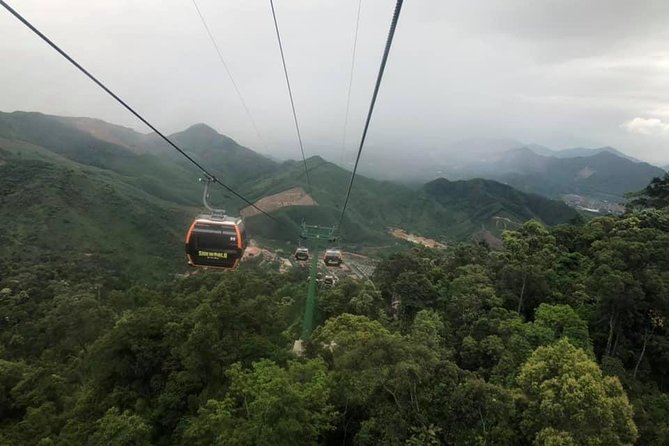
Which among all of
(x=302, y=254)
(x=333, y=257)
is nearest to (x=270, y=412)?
(x=333, y=257)

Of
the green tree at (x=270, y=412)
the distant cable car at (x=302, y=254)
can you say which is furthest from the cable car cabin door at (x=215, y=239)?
the distant cable car at (x=302, y=254)

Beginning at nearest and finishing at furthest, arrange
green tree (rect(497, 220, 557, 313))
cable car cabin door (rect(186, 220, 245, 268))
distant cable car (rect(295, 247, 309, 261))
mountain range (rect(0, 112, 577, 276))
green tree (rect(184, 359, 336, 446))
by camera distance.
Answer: green tree (rect(184, 359, 336, 446)) → cable car cabin door (rect(186, 220, 245, 268)) → green tree (rect(497, 220, 557, 313)) → distant cable car (rect(295, 247, 309, 261)) → mountain range (rect(0, 112, 577, 276))

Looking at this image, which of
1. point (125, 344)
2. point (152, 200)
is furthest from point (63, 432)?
point (152, 200)

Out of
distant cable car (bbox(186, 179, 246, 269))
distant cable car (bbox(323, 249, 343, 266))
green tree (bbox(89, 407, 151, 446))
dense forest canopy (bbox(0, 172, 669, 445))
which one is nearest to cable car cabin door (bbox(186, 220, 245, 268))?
distant cable car (bbox(186, 179, 246, 269))

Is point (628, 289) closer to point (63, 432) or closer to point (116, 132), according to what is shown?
point (63, 432)

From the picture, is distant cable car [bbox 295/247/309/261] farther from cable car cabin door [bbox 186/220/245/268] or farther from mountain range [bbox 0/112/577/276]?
mountain range [bbox 0/112/577/276]

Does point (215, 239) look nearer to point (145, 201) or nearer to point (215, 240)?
point (215, 240)
